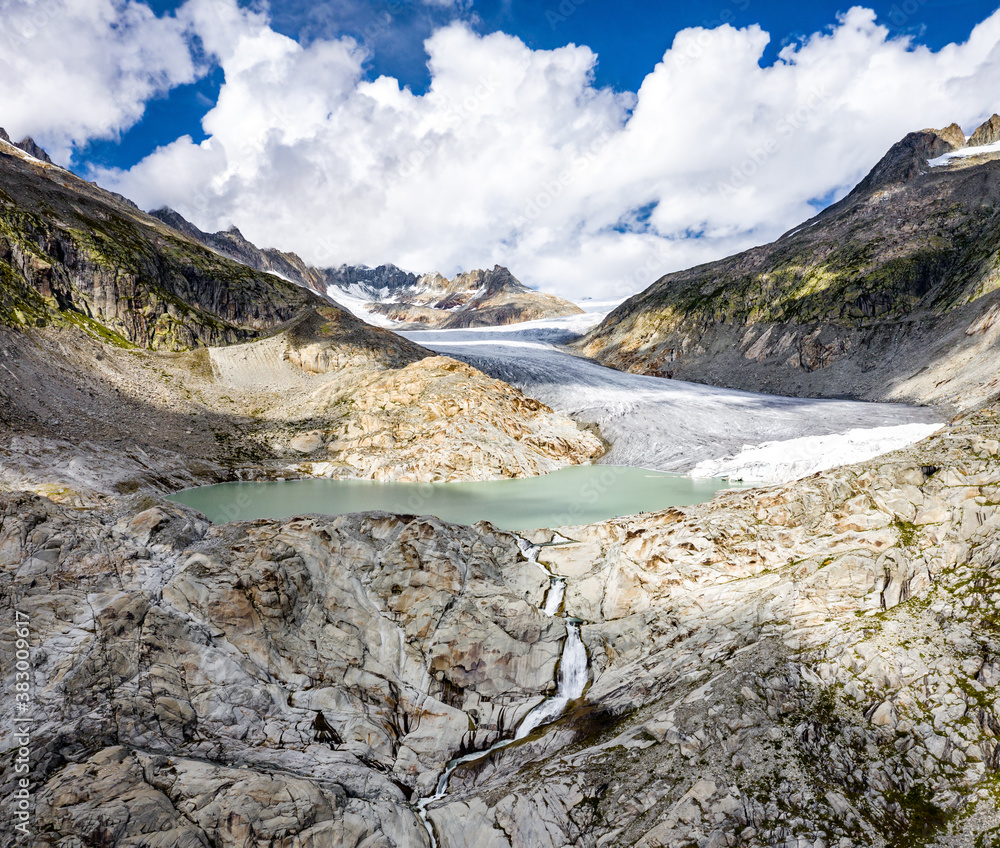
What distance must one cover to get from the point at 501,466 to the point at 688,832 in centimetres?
2544

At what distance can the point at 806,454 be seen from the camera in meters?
28.6

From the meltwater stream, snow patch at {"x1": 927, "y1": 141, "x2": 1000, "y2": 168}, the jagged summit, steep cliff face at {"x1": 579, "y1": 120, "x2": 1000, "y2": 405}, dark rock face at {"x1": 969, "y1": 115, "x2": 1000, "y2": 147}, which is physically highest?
the jagged summit

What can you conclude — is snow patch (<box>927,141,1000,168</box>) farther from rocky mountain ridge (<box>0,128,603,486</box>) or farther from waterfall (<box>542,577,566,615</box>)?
waterfall (<box>542,577,566,615</box>)

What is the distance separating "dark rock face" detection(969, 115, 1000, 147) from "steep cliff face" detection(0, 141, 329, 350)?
94085 millimetres

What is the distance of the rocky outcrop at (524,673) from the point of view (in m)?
5.84

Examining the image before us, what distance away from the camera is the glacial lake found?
21.2m

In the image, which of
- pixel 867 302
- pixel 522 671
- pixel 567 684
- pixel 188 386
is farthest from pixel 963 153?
pixel 188 386

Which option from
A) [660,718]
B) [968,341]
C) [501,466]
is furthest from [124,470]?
[968,341]

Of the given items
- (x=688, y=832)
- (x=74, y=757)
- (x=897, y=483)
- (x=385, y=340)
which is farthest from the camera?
(x=385, y=340)

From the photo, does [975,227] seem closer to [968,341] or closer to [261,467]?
[968,341]

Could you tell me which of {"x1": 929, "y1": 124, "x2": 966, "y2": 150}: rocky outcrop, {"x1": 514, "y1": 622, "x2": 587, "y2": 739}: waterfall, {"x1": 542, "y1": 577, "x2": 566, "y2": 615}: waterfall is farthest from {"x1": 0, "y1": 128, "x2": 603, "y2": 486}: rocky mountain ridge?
{"x1": 929, "y1": 124, "x2": 966, "y2": 150}: rocky outcrop

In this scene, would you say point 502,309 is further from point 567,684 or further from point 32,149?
point 567,684

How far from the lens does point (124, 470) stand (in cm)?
2316

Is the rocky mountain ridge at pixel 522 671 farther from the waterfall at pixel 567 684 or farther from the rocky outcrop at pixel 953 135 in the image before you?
the rocky outcrop at pixel 953 135
